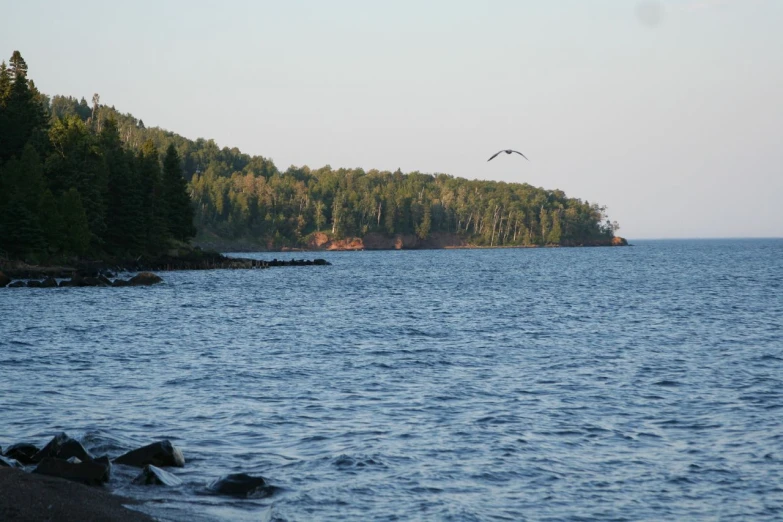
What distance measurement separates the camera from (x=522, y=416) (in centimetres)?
2094

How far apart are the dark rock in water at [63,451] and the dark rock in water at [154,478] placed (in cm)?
107

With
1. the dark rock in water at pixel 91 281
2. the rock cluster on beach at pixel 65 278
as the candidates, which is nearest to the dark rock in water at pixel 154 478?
the rock cluster on beach at pixel 65 278

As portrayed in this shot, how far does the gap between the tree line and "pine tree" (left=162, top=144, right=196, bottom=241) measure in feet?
0.45

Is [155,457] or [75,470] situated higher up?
[75,470]

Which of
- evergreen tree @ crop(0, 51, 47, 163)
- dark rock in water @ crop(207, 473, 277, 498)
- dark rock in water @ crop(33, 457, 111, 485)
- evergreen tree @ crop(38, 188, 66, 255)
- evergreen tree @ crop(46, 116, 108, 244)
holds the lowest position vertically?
dark rock in water @ crop(207, 473, 277, 498)

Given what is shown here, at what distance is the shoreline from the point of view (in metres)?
12.1

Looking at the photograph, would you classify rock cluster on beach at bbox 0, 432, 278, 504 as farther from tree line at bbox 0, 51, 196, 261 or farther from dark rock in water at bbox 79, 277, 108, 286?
tree line at bbox 0, 51, 196, 261

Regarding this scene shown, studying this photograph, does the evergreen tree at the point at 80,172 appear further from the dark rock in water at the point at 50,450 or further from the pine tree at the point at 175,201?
the dark rock in water at the point at 50,450

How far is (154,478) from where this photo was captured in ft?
48.9

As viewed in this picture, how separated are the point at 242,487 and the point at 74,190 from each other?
77665 mm

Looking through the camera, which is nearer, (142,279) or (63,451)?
(63,451)

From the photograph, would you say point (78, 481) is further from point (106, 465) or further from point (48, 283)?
point (48, 283)

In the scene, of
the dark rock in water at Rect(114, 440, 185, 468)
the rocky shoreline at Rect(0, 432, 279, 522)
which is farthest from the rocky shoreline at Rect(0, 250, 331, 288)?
the rocky shoreline at Rect(0, 432, 279, 522)

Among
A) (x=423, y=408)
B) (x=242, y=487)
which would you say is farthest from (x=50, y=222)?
(x=242, y=487)
